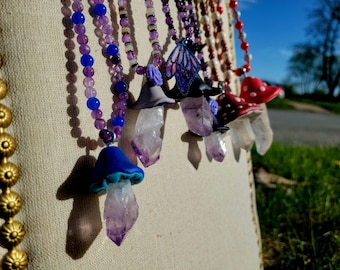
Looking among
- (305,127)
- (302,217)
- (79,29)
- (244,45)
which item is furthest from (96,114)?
(305,127)

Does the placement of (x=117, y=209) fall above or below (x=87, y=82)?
below

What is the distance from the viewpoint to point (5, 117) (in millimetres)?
452

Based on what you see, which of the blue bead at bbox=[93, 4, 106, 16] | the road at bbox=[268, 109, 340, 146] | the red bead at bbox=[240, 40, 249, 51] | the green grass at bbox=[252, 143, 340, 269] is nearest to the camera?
the blue bead at bbox=[93, 4, 106, 16]

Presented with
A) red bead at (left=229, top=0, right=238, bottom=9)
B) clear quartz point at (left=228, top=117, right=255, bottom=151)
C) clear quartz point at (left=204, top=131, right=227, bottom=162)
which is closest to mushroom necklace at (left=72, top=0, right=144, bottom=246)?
clear quartz point at (left=204, top=131, right=227, bottom=162)

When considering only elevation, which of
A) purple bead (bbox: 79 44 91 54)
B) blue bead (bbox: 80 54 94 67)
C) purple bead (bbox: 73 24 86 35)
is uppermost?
purple bead (bbox: 73 24 86 35)

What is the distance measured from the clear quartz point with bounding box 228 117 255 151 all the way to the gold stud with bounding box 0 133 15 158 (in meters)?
0.54

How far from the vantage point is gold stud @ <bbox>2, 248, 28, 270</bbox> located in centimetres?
45

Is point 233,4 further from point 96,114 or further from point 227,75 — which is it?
→ point 96,114

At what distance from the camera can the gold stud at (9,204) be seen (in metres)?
0.44

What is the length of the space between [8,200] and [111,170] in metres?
0.12

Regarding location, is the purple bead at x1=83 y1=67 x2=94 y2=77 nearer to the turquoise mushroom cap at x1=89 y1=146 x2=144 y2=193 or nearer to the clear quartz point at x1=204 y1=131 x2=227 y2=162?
the turquoise mushroom cap at x1=89 y1=146 x2=144 y2=193

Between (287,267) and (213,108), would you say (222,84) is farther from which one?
(287,267)

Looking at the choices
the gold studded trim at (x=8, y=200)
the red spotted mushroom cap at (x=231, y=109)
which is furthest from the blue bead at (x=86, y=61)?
the red spotted mushroom cap at (x=231, y=109)

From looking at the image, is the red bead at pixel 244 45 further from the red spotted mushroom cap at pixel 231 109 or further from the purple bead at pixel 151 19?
the purple bead at pixel 151 19
